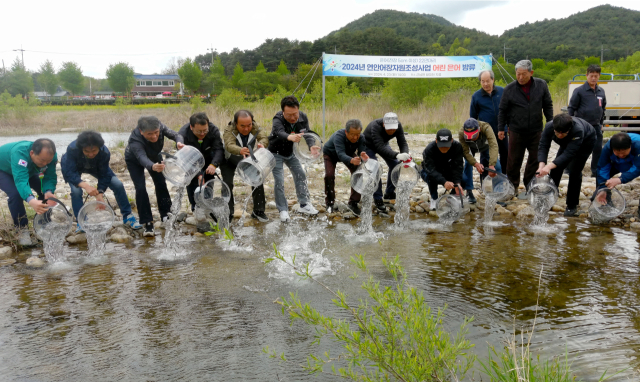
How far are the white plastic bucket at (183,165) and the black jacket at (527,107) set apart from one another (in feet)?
14.0

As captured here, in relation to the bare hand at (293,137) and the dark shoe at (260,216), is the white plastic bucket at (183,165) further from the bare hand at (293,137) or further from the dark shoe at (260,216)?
the dark shoe at (260,216)

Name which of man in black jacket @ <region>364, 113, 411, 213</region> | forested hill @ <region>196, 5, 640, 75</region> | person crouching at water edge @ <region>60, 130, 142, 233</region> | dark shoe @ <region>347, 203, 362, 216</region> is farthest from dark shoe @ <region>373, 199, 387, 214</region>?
forested hill @ <region>196, 5, 640, 75</region>

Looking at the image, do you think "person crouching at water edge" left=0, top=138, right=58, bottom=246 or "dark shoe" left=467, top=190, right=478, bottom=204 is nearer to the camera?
"person crouching at water edge" left=0, top=138, right=58, bottom=246

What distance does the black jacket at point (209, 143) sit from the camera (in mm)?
5832

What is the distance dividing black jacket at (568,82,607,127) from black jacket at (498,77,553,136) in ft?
4.09

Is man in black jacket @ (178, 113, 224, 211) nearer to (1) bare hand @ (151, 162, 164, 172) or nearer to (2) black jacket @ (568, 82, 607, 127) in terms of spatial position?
(1) bare hand @ (151, 162, 164, 172)

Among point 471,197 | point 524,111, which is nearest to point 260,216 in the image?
point 471,197

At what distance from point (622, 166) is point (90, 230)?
262 inches

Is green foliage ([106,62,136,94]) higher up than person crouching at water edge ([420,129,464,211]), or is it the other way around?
green foliage ([106,62,136,94])

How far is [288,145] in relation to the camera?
623 centimetres

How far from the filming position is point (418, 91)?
727 inches

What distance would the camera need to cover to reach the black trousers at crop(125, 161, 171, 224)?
5.76 metres

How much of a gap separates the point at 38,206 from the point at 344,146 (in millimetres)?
3672

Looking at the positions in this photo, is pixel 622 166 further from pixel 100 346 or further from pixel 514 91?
pixel 100 346
